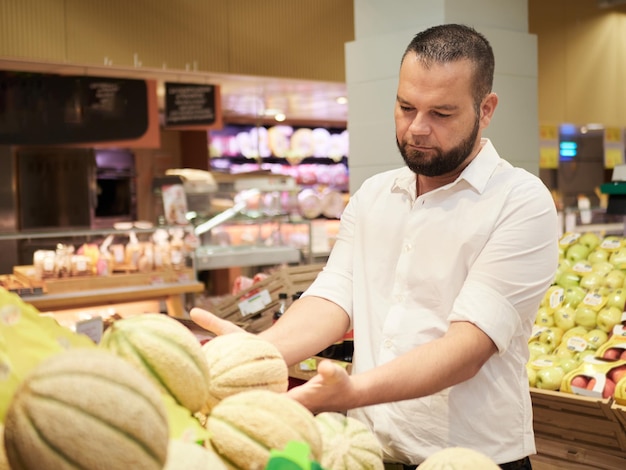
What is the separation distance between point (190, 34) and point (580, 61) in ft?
15.2

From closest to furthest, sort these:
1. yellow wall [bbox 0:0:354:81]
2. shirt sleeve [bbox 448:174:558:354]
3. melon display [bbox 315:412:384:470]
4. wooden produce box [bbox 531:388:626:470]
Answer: melon display [bbox 315:412:384:470], shirt sleeve [bbox 448:174:558:354], wooden produce box [bbox 531:388:626:470], yellow wall [bbox 0:0:354:81]

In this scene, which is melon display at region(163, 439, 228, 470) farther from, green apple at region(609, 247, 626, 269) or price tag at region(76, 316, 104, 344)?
green apple at region(609, 247, 626, 269)

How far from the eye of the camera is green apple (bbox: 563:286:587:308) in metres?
3.67

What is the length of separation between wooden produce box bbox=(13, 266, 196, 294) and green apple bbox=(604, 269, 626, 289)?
140 inches

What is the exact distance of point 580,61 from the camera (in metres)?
8.84

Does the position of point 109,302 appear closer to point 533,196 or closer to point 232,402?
point 533,196

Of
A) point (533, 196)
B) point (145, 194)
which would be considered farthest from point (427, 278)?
point (145, 194)

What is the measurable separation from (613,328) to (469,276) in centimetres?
199

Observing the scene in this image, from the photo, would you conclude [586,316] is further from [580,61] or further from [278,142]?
[278,142]

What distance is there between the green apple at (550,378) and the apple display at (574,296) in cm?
62

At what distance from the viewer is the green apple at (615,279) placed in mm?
3650

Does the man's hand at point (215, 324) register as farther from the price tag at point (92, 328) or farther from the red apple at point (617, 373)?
the red apple at point (617, 373)

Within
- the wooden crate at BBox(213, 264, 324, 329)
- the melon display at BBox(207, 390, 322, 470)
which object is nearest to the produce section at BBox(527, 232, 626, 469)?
the wooden crate at BBox(213, 264, 324, 329)

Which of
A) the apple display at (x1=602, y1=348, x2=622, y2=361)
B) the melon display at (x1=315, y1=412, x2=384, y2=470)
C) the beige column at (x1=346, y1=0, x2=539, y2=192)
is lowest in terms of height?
the apple display at (x1=602, y1=348, x2=622, y2=361)
